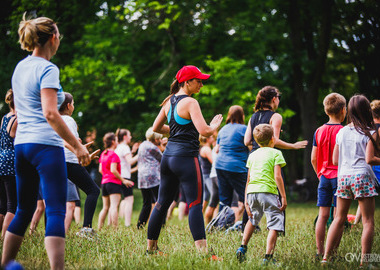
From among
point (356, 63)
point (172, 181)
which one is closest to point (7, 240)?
point (172, 181)

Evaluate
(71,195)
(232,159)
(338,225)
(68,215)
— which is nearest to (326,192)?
(338,225)

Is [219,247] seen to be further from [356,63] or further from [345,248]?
[356,63]

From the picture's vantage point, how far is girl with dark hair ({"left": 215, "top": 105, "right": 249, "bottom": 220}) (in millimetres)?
7328

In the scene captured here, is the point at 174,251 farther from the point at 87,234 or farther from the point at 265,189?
the point at 87,234

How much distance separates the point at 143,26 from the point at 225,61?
14.4 ft

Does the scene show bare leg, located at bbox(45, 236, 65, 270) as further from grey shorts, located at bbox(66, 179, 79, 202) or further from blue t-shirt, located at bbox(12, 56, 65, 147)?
grey shorts, located at bbox(66, 179, 79, 202)

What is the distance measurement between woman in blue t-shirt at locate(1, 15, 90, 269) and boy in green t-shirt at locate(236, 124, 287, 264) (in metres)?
2.11

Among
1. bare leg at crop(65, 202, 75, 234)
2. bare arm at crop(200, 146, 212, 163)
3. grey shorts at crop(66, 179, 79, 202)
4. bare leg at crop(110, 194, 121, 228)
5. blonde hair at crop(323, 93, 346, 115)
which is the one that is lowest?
bare leg at crop(110, 194, 121, 228)

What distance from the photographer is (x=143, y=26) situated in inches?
719

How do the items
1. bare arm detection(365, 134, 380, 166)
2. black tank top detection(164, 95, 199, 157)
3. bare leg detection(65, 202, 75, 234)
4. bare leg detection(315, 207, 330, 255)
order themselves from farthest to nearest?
bare leg detection(65, 202, 75, 234)
bare leg detection(315, 207, 330, 255)
black tank top detection(164, 95, 199, 157)
bare arm detection(365, 134, 380, 166)

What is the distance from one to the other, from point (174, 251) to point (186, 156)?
114 cm

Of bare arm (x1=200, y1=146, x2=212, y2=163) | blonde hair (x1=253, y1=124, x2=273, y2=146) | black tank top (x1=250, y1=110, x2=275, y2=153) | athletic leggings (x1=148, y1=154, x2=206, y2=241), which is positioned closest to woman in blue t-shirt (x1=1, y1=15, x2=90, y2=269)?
athletic leggings (x1=148, y1=154, x2=206, y2=241)

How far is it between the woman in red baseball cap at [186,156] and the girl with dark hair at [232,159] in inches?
108

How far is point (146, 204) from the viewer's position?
7793mm
